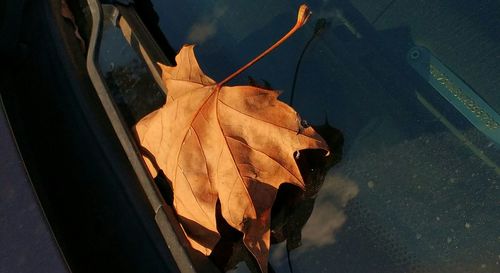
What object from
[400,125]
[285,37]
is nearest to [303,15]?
[285,37]

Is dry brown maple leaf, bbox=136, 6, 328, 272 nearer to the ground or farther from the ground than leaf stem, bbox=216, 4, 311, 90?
nearer to the ground

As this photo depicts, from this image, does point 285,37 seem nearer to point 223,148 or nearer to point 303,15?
point 303,15

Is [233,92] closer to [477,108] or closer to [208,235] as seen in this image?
[208,235]

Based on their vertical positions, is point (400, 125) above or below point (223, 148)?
above

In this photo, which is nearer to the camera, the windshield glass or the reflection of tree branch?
the windshield glass

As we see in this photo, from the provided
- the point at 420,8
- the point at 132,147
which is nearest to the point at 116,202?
the point at 132,147
